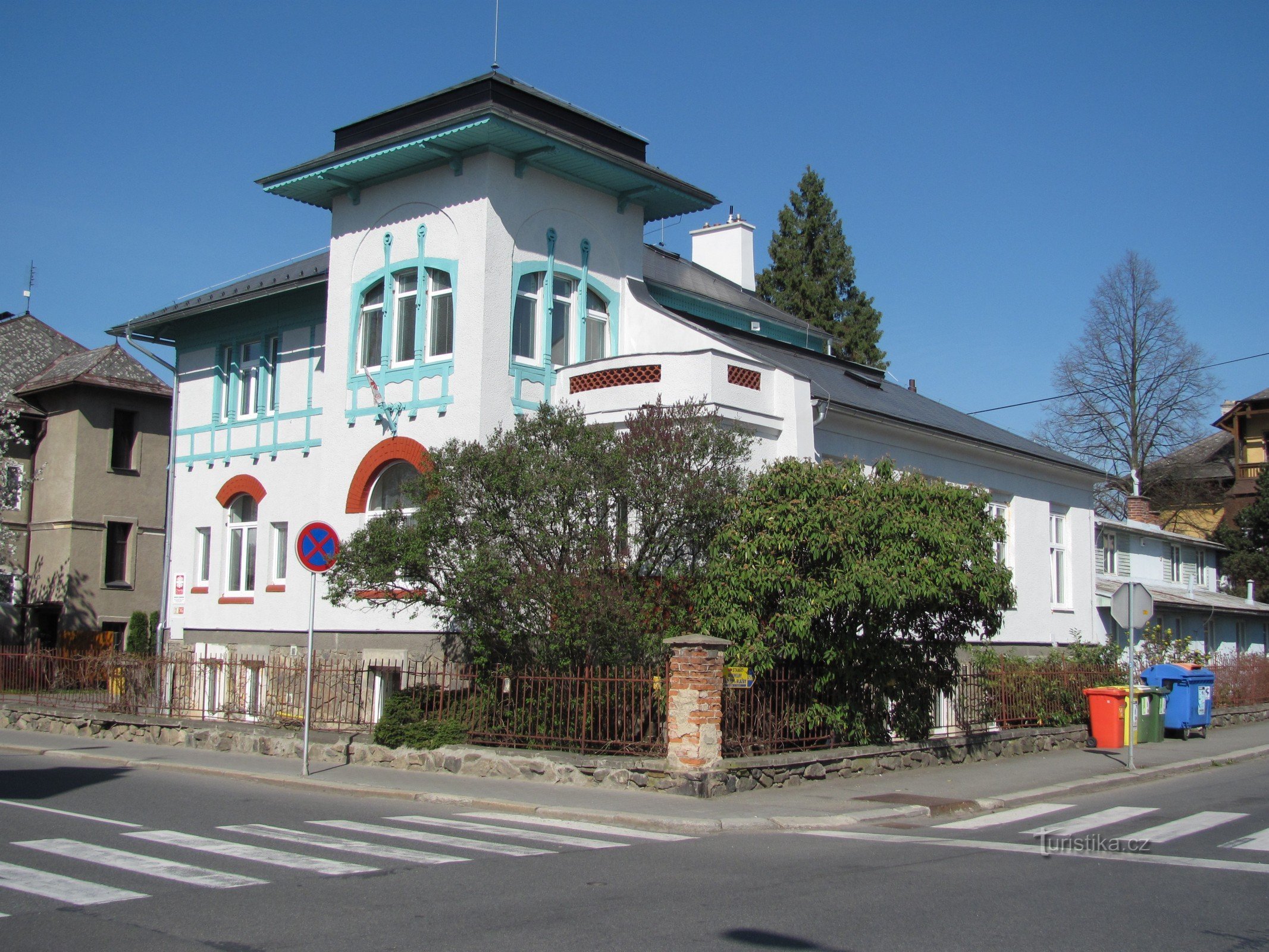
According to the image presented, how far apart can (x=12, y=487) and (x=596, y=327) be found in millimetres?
20174

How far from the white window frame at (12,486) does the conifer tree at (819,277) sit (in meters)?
26.7

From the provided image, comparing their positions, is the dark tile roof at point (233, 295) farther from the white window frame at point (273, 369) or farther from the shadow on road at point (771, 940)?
the shadow on road at point (771, 940)

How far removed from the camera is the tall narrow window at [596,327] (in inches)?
813

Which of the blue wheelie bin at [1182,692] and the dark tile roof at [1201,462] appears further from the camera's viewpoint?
the dark tile roof at [1201,462]

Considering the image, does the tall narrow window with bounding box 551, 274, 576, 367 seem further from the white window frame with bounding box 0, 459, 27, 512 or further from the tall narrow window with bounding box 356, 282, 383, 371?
the white window frame with bounding box 0, 459, 27, 512

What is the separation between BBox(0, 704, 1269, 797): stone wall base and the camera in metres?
13.2

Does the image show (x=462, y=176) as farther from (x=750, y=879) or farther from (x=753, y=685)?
(x=750, y=879)

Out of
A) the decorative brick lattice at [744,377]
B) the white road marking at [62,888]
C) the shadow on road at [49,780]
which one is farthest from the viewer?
the decorative brick lattice at [744,377]

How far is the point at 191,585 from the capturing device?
81.0 ft

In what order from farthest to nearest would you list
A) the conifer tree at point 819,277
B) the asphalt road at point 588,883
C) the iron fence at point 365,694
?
the conifer tree at point 819,277 → the iron fence at point 365,694 → the asphalt road at point 588,883

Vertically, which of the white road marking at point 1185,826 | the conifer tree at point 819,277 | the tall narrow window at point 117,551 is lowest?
the white road marking at point 1185,826

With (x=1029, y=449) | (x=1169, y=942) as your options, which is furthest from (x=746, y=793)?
(x=1029, y=449)

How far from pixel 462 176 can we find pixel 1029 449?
49.7 feet

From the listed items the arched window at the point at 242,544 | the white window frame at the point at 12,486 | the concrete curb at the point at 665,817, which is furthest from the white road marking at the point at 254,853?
the white window frame at the point at 12,486
